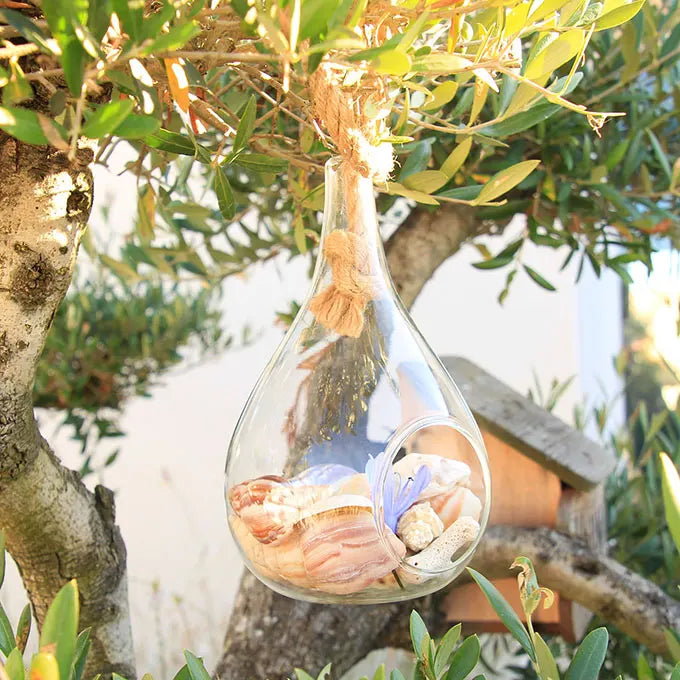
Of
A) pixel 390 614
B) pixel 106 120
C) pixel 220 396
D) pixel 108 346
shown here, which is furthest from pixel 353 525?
pixel 220 396

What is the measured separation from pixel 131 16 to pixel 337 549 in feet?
0.85

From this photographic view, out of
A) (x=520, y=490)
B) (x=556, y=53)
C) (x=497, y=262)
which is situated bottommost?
(x=520, y=490)

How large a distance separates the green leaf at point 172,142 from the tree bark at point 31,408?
40mm

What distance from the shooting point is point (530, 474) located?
0.97m

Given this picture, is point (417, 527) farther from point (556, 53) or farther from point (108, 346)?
point (108, 346)

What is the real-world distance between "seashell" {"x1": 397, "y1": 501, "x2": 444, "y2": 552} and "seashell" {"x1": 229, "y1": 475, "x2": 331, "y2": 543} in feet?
0.14

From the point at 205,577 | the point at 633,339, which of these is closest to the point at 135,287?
the point at 205,577

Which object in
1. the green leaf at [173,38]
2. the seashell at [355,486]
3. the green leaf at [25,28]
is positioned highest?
the green leaf at [25,28]

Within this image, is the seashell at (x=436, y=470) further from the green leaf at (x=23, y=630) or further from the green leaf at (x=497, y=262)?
the green leaf at (x=497, y=262)

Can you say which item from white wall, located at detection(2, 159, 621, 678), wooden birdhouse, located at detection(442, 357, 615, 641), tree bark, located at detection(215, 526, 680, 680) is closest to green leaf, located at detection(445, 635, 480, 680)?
tree bark, located at detection(215, 526, 680, 680)

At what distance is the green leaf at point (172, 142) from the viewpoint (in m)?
0.41

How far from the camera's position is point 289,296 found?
2287 millimetres

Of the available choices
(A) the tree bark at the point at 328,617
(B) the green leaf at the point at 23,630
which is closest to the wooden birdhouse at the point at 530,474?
(A) the tree bark at the point at 328,617

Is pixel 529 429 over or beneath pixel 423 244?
beneath
